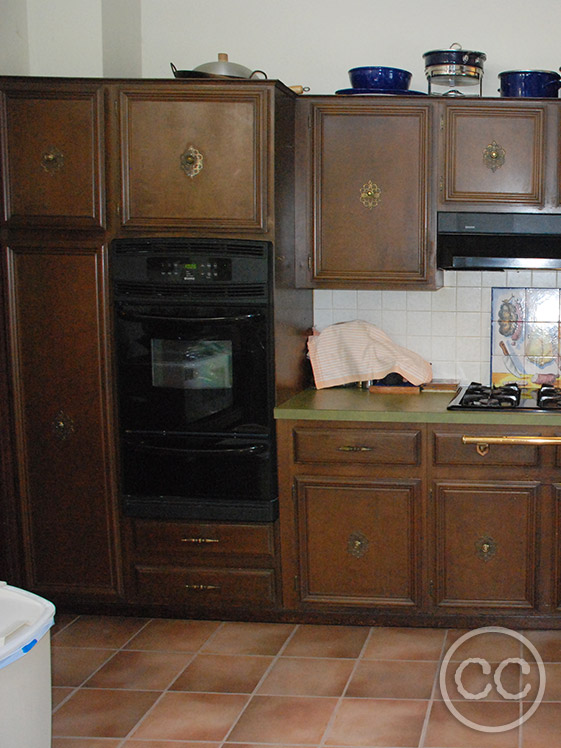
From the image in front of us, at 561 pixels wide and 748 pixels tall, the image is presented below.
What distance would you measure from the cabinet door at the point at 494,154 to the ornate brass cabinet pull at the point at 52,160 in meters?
1.46

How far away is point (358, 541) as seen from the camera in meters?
3.41

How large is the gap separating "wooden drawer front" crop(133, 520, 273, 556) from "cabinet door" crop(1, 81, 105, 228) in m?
1.19

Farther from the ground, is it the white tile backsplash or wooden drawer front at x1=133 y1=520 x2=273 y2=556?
the white tile backsplash

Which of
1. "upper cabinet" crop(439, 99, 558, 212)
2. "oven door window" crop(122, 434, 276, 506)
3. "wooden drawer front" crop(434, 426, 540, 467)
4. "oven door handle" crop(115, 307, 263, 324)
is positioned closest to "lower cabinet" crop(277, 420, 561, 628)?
"wooden drawer front" crop(434, 426, 540, 467)

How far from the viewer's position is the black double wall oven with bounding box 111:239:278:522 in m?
3.33

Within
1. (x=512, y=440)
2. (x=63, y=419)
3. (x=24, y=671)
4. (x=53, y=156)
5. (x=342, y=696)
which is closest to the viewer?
(x=24, y=671)

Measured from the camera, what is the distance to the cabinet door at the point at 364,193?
11.5 feet

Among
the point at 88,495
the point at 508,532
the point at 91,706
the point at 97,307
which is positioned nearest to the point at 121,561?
the point at 88,495

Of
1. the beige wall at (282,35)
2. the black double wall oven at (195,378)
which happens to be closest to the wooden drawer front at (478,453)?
the black double wall oven at (195,378)

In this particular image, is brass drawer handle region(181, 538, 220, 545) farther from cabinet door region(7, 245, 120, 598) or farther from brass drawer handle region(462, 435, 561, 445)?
brass drawer handle region(462, 435, 561, 445)

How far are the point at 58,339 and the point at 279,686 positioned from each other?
4.92 ft

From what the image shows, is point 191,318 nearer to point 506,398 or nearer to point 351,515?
point 351,515

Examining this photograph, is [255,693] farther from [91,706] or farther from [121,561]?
[121,561]

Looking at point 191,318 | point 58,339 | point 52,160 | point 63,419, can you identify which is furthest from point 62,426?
point 52,160
